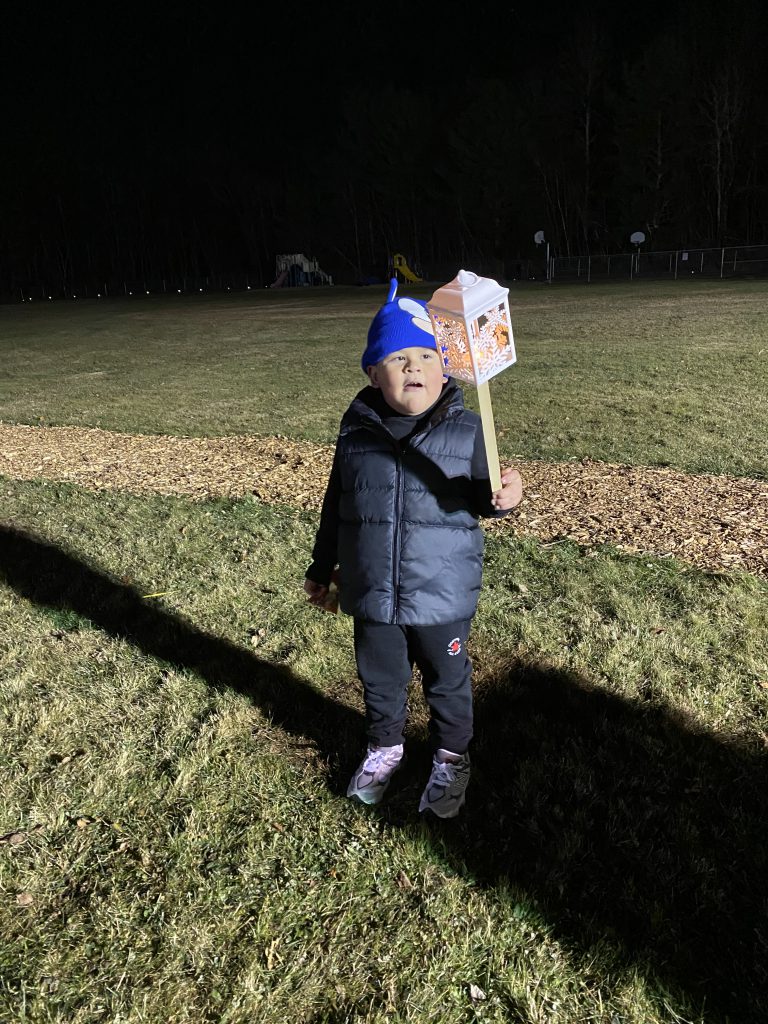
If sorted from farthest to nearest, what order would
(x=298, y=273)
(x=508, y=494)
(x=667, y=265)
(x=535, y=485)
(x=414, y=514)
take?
(x=298, y=273), (x=667, y=265), (x=535, y=485), (x=414, y=514), (x=508, y=494)

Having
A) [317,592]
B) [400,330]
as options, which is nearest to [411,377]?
[400,330]

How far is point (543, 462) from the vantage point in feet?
20.0

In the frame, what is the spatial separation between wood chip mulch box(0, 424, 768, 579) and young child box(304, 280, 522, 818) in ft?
7.84

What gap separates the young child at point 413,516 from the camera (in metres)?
2.10

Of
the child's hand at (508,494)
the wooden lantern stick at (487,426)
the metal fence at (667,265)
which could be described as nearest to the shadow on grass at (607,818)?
the child's hand at (508,494)

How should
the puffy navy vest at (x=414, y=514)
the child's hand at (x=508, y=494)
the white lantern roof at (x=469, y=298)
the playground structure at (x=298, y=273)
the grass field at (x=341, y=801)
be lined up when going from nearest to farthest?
1. the white lantern roof at (x=469, y=298)
2. the grass field at (x=341, y=801)
3. the child's hand at (x=508, y=494)
4. the puffy navy vest at (x=414, y=514)
5. the playground structure at (x=298, y=273)

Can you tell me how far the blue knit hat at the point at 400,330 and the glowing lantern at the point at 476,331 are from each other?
244mm

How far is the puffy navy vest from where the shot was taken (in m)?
2.17

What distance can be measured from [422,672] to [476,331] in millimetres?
1170

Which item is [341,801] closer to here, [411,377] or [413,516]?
[413,516]

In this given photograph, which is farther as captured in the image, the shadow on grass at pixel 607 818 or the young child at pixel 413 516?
the young child at pixel 413 516

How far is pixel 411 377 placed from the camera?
2.08 m

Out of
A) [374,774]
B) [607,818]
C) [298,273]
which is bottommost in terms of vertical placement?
[607,818]

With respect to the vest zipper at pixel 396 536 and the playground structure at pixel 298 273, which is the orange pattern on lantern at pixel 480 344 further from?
the playground structure at pixel 298 273
